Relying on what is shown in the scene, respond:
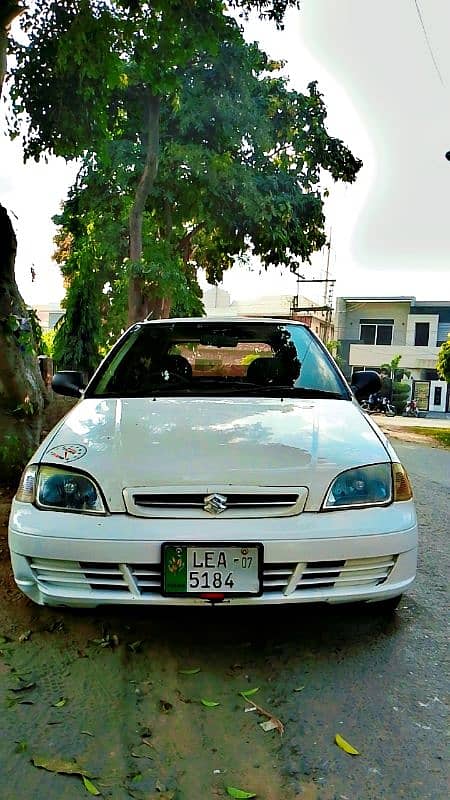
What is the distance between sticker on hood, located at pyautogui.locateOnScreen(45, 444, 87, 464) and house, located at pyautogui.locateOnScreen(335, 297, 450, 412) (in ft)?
106

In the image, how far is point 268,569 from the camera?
7.71ft

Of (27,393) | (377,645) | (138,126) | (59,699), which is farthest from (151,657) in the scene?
(138,126)

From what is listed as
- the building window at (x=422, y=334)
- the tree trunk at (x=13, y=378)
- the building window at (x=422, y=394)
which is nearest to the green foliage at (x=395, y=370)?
the building window at (x=422, y=394)

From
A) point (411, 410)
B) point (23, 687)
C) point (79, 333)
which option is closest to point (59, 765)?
point (23, 687)

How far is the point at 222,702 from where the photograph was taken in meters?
2.25

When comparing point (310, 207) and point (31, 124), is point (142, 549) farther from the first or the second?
point (310, 207)

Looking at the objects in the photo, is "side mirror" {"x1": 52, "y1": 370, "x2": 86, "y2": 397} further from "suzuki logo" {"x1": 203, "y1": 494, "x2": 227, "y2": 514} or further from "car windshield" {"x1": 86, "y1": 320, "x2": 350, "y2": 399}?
"suzuki logo" {"x1": 203, "y1": 494, "x2": 227, "y2": 514}

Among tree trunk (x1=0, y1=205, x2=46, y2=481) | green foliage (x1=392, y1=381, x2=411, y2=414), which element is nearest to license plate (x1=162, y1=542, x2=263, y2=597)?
tree trunk (x1=0, y1=205, x2=46, y2=481)

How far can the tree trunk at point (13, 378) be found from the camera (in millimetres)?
4859

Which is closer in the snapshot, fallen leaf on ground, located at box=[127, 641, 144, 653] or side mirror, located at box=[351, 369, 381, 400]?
fallen leaf on ground, located at box=[127, 641, 144, 653]

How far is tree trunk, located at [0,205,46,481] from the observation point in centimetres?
486

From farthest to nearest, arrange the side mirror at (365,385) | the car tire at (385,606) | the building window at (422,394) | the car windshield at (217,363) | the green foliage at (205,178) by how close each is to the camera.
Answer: the building window at (422,394), the green foliage at (205,178), the side mirror at (365,385), the car windshield at (217,363), the car tire at (385,606)

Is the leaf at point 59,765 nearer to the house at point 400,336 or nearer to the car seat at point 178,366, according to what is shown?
the car seat at point 178,366

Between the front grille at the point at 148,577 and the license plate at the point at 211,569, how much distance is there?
0.04 m
